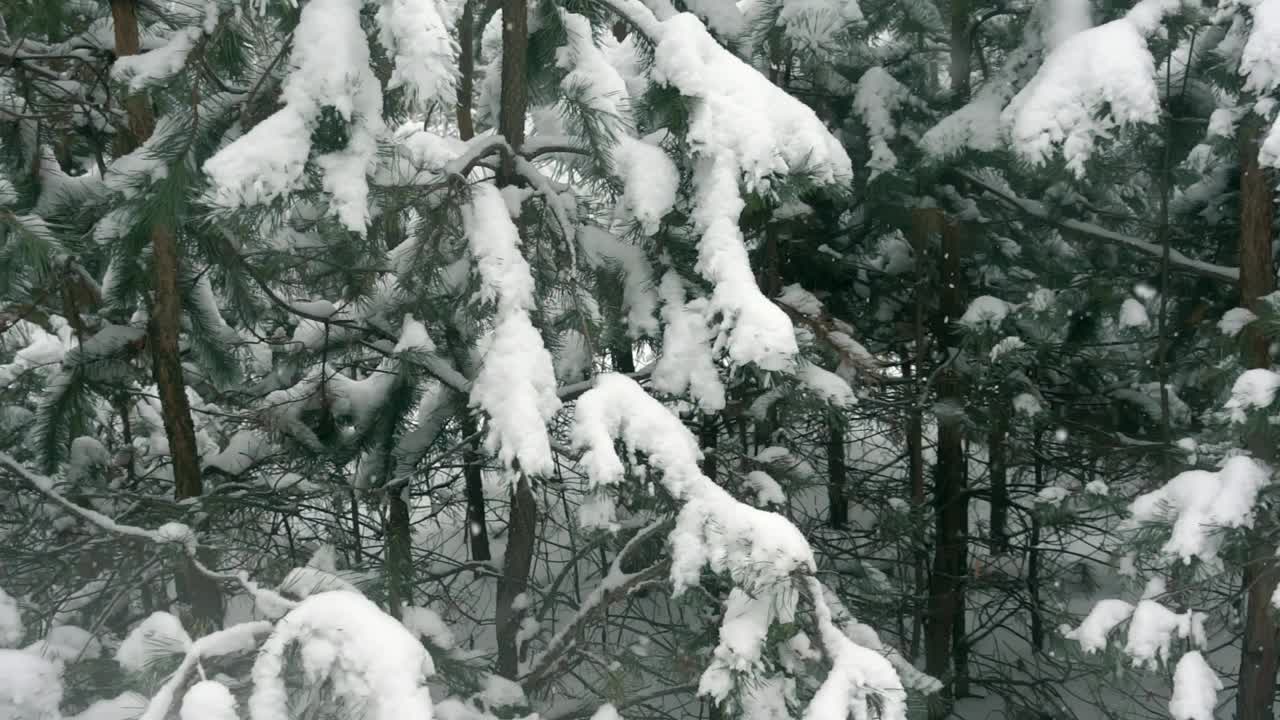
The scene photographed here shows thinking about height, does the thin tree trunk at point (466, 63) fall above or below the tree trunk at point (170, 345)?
above

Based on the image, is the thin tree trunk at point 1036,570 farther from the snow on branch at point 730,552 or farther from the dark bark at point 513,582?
the snow on branch at point 730,552

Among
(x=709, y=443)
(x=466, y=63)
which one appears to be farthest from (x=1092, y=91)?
(x=466, y=63)

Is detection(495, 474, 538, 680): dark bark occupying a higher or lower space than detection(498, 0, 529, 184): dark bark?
lower

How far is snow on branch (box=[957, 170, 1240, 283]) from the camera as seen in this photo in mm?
6488

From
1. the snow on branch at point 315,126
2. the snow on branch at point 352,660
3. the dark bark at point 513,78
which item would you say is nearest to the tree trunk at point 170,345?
the snow on branch at point 315,126

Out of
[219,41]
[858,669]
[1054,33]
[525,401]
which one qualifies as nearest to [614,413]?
[525,401]

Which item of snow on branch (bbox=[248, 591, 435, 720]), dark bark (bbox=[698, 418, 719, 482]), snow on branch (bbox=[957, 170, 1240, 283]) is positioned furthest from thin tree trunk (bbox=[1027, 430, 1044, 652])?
snow on branch (bbox=[248, 591, 435, 720])

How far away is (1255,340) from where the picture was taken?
19.1 feet

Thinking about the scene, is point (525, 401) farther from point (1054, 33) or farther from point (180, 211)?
point (1054, 33)

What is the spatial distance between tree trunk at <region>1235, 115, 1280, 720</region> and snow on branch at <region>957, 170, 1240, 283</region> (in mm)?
275

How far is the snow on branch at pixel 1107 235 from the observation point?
6.49m

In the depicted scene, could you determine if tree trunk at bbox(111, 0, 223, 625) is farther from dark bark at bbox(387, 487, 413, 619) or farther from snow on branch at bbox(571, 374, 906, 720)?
snow on branch at bbox(571, 374, 906, 720)

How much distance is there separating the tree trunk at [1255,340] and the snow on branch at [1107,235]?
0.90 feet

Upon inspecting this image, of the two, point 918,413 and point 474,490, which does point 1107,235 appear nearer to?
point 918,413
